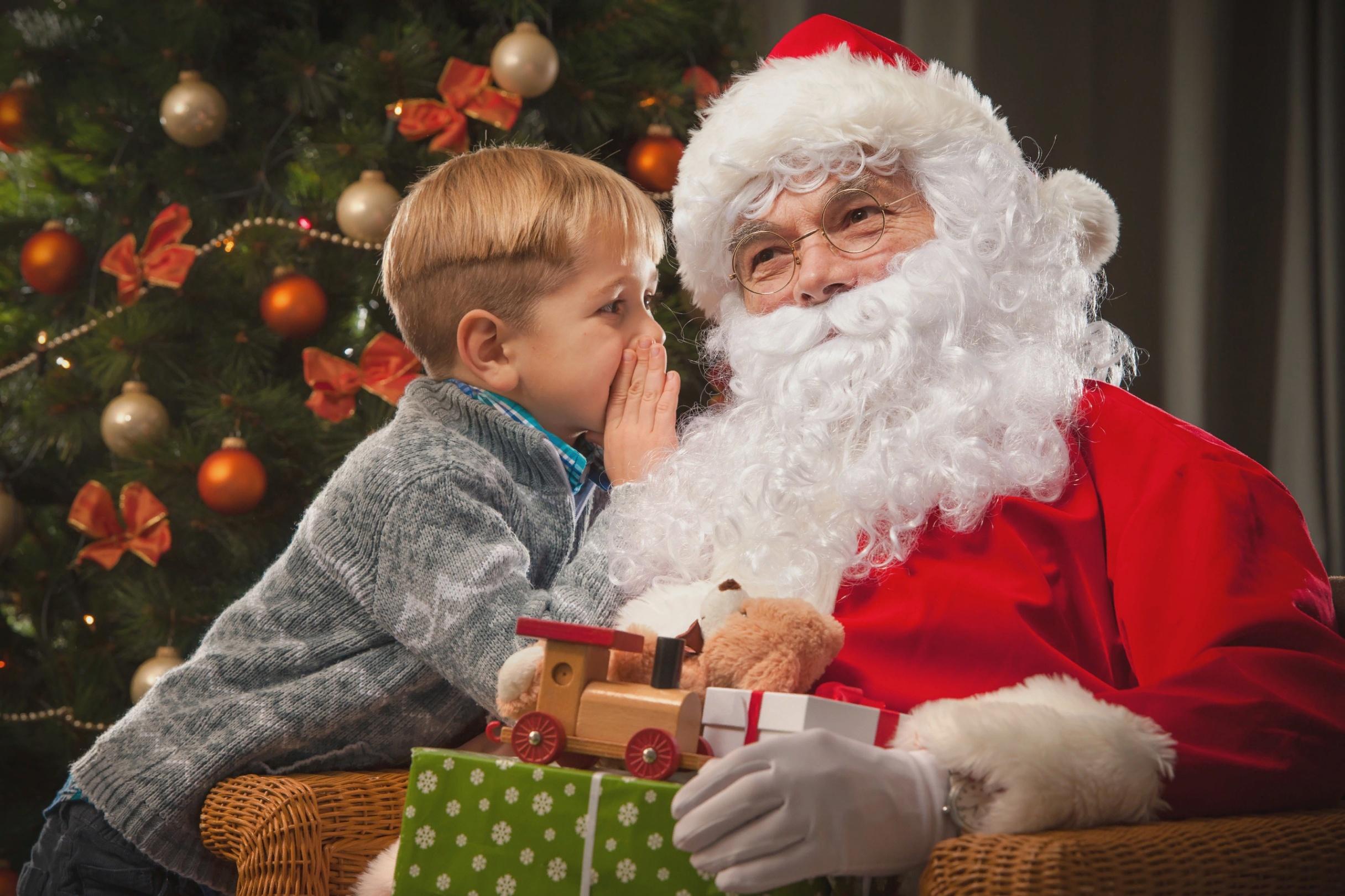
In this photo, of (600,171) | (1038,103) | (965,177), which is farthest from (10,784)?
(1038,103)

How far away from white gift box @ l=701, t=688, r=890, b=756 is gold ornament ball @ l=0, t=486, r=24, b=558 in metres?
2.41

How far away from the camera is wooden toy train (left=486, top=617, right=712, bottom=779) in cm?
112

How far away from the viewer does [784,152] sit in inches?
71.9

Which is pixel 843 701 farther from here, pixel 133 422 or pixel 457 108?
pixel 133 422

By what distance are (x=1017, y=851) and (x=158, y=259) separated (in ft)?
7.72

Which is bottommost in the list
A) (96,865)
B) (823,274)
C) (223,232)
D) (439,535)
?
(96,865)

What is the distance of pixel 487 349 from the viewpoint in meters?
1.88

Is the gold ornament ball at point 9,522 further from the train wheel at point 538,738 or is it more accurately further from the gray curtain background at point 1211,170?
the gray curtain background at point 1211,170

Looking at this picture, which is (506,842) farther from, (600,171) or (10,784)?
(10,784)

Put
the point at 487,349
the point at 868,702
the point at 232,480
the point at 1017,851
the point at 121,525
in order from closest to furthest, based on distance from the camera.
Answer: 1. the point at 1017,851
2. the point at 868,702
3. the point at 487,349
4. the point at 232,480
5. the point at 121,525

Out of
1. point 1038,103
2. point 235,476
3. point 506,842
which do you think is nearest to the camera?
point 506,842

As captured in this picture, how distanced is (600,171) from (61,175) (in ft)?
5.94

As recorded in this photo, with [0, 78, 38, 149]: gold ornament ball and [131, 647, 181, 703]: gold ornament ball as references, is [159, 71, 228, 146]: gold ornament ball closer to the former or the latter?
[0, 78, 38, 149]: gold ornament ball

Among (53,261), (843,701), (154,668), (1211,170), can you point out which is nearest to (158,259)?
(53,261)
